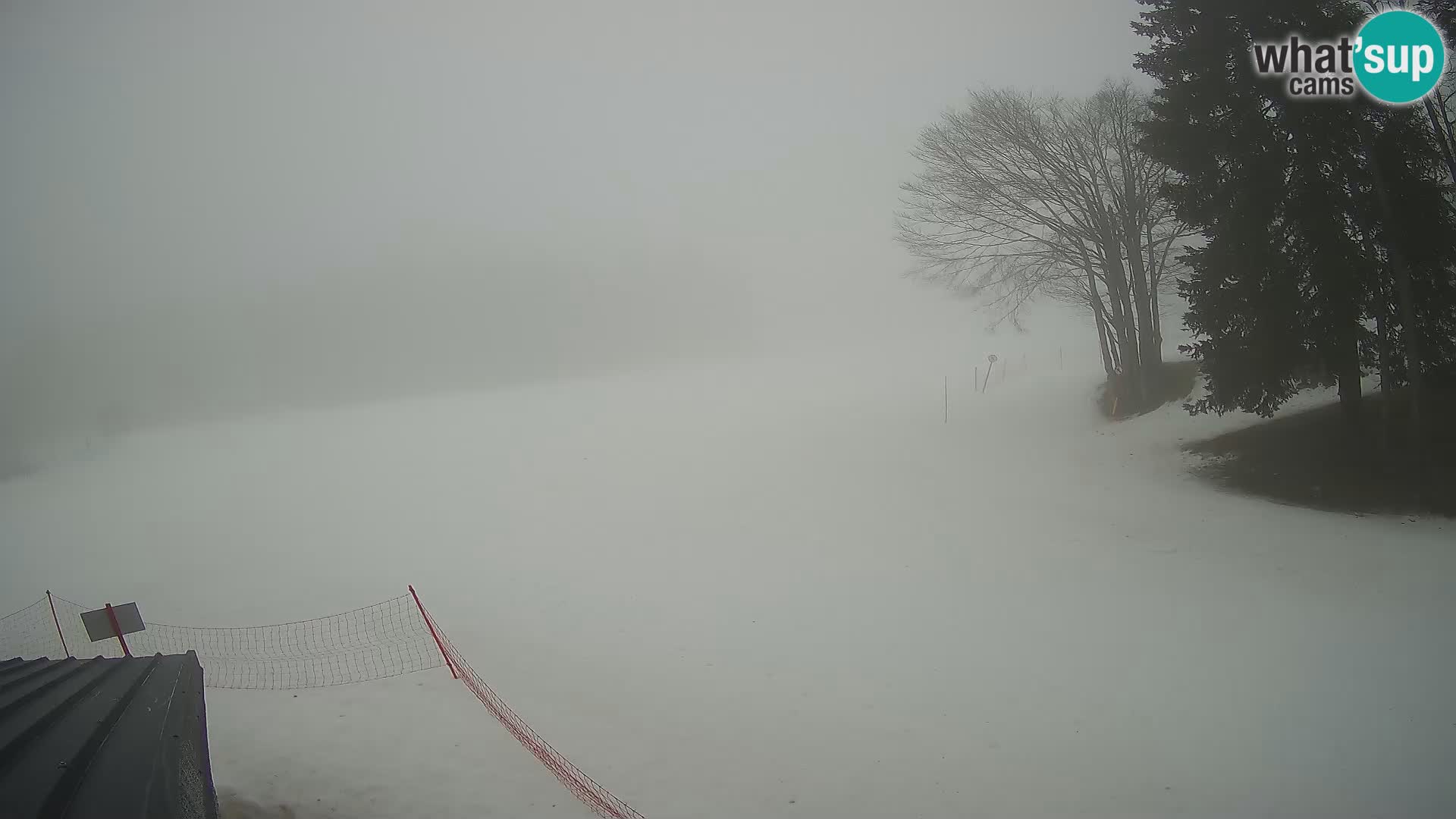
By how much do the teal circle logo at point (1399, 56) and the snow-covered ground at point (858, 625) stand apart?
6.91 m

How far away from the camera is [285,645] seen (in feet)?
32.3

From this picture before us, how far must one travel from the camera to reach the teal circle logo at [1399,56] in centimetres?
920

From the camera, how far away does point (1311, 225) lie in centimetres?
980

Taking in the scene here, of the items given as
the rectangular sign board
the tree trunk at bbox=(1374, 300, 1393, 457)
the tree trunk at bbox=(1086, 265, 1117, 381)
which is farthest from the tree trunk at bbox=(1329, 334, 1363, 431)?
the rectangular sign board

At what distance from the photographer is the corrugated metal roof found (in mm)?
3236

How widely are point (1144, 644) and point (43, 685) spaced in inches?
440

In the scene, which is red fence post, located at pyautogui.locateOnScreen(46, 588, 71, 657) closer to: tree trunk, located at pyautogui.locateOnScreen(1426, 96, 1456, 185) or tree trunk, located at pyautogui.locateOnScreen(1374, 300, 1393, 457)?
tree trunk, located at pyautogui.locateOnScreen(1374, 300, 1393, 457)

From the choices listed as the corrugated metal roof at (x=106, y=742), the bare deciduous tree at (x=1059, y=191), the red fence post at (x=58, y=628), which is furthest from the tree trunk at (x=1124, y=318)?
the red fence post at (x=58, y=628)

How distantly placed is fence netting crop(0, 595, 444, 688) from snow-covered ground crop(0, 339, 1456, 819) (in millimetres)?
566

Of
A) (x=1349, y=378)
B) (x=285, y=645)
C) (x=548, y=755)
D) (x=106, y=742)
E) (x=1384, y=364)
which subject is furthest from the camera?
(x=1349, y=378)

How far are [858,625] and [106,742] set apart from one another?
7.96 metres

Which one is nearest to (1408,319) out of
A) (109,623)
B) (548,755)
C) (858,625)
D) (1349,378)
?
(1349,378)

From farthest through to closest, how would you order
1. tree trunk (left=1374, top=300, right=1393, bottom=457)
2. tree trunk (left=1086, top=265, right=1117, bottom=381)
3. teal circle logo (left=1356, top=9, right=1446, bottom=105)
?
1. tree trunk (left=1086, top=265, right=1117, bottom=381)
2. tree trunk (left=1374, top=300, right=1393, bottom=457)
3. teal circle logo (left=1356, top=9, right=1446, bottom=105)

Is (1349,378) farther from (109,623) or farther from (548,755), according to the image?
(109,623)
